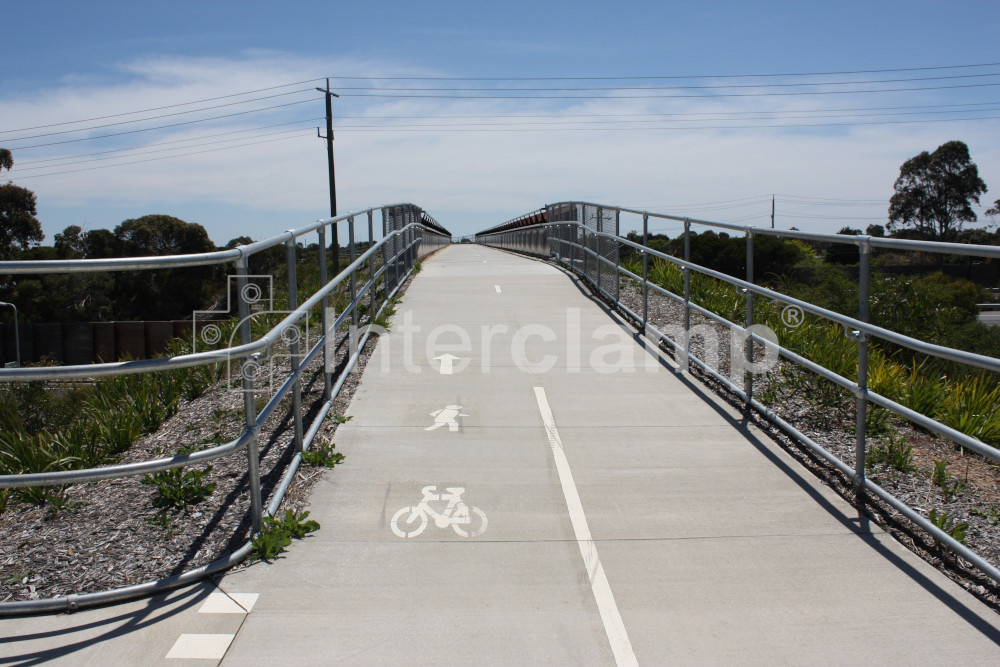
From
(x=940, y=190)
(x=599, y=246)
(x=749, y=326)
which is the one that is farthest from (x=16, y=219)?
(x=940, y=190)

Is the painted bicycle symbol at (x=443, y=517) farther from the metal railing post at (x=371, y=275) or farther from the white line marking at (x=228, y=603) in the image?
the metal railing post at (x=371, y=275)

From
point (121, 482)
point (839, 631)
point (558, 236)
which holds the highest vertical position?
point (558, 236)

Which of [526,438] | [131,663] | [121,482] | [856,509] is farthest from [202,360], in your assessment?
[856,509]

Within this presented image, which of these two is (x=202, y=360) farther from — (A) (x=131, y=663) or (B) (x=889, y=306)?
(B) (x=889, y=306)

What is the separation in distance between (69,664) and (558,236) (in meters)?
16.5

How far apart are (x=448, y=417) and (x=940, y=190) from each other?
74.8 m

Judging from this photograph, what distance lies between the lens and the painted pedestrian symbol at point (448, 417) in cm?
690

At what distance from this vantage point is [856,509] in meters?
5.38

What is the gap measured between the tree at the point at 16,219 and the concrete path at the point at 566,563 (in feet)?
154

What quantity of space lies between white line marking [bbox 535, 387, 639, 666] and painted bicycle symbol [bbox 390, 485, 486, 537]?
610 millimetres

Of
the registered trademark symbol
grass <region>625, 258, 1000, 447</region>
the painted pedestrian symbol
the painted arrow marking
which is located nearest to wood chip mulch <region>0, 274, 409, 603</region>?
the painted pedestrian symbol

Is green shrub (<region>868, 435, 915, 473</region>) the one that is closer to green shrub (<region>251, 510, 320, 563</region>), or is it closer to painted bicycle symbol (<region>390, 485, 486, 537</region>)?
painted bicycle symbol (<region>390, 485, 486, 537</region>)

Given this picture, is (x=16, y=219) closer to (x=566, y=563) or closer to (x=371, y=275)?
(x=371, y=275)

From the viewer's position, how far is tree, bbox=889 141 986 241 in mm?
69062
